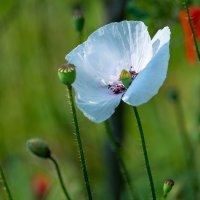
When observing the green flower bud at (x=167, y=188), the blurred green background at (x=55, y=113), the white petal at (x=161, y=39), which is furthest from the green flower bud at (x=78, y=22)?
the blurred green background at (x=55, y=113)

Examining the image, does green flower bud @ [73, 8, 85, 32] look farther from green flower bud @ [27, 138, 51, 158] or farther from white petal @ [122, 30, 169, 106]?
white petal @ [122, 30, 169, 106]

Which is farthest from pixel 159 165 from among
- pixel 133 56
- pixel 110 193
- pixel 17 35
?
pixel 17 35

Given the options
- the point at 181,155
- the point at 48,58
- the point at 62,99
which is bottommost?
the point at 181,155

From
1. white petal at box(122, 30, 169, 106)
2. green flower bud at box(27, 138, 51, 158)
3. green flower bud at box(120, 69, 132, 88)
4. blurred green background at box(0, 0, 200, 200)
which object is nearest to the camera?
white petal at box(122, 30, 169, 106)

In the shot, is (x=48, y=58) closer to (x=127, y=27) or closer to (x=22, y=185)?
(x=22, y=185)

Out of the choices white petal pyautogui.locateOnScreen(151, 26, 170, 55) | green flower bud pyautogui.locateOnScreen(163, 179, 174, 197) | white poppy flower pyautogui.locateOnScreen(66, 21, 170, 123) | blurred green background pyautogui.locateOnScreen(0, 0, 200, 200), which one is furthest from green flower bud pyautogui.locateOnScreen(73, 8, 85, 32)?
blurred green background pyautogui.locateOnScreen(0, 0, 200, 200)

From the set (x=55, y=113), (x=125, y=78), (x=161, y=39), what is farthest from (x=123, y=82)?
(x=55, y=113)
